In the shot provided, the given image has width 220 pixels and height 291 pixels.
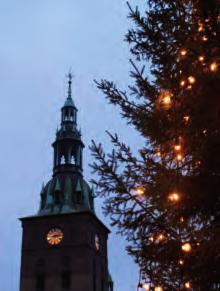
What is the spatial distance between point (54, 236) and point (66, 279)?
404 centimetres

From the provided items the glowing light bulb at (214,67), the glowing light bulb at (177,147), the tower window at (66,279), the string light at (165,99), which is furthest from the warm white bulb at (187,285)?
the tower window at (66,279)

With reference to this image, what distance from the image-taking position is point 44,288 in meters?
45.2

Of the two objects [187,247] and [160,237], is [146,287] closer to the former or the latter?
[160,237]

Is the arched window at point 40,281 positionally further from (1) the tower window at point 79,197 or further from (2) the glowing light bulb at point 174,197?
(2) the glowing light bulb at point 174,197

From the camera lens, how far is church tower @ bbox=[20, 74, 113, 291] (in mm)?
Result: 45312

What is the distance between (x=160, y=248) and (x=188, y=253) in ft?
1.40

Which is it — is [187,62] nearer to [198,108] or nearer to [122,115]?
[198,108]

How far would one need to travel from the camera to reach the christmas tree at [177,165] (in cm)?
589

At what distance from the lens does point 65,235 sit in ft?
154

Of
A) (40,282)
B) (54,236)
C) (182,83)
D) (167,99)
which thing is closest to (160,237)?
(167,99)

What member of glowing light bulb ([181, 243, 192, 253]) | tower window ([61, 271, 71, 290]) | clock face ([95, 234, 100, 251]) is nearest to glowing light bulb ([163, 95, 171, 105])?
glowing light bulb ([181, 243, 192, 253])

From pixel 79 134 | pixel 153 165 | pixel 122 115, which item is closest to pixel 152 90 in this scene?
pixel 122 115

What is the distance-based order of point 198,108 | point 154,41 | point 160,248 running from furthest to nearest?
point 154,41 → point 160,248 → point 198,108

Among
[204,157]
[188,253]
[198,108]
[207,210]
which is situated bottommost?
[188,253]
